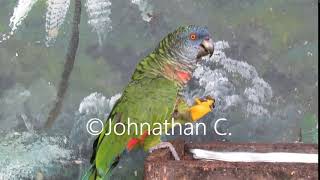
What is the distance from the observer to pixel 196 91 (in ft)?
6.89

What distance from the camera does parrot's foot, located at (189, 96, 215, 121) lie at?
6.37 feet

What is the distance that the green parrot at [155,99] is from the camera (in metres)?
1.70

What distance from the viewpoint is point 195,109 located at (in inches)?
76.7

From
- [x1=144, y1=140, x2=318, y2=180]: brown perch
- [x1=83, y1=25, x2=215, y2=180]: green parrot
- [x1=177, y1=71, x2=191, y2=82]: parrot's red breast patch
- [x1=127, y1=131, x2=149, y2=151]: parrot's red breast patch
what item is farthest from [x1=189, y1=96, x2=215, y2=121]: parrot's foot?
[x1=144, y1=140, x2=318, y2=180]: brown perch

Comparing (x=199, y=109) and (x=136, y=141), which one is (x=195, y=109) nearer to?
(x=199, y=109)

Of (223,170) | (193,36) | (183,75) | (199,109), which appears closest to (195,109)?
(199,109)

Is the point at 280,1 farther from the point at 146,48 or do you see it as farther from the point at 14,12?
the point at 14,12

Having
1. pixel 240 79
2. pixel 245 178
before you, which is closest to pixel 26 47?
pixel 240 79

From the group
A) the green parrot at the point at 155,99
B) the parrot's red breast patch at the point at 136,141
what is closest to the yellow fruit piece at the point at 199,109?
the green parrot at the point at 155,99

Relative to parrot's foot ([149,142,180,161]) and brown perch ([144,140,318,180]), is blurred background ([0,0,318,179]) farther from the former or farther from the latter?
brown perch ([144,140,318,180])

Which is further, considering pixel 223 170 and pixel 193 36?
pixel 193 36

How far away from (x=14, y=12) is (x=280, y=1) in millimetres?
1021

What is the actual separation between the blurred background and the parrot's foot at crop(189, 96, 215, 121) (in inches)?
2.7

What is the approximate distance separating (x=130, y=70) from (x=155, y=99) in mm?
444
